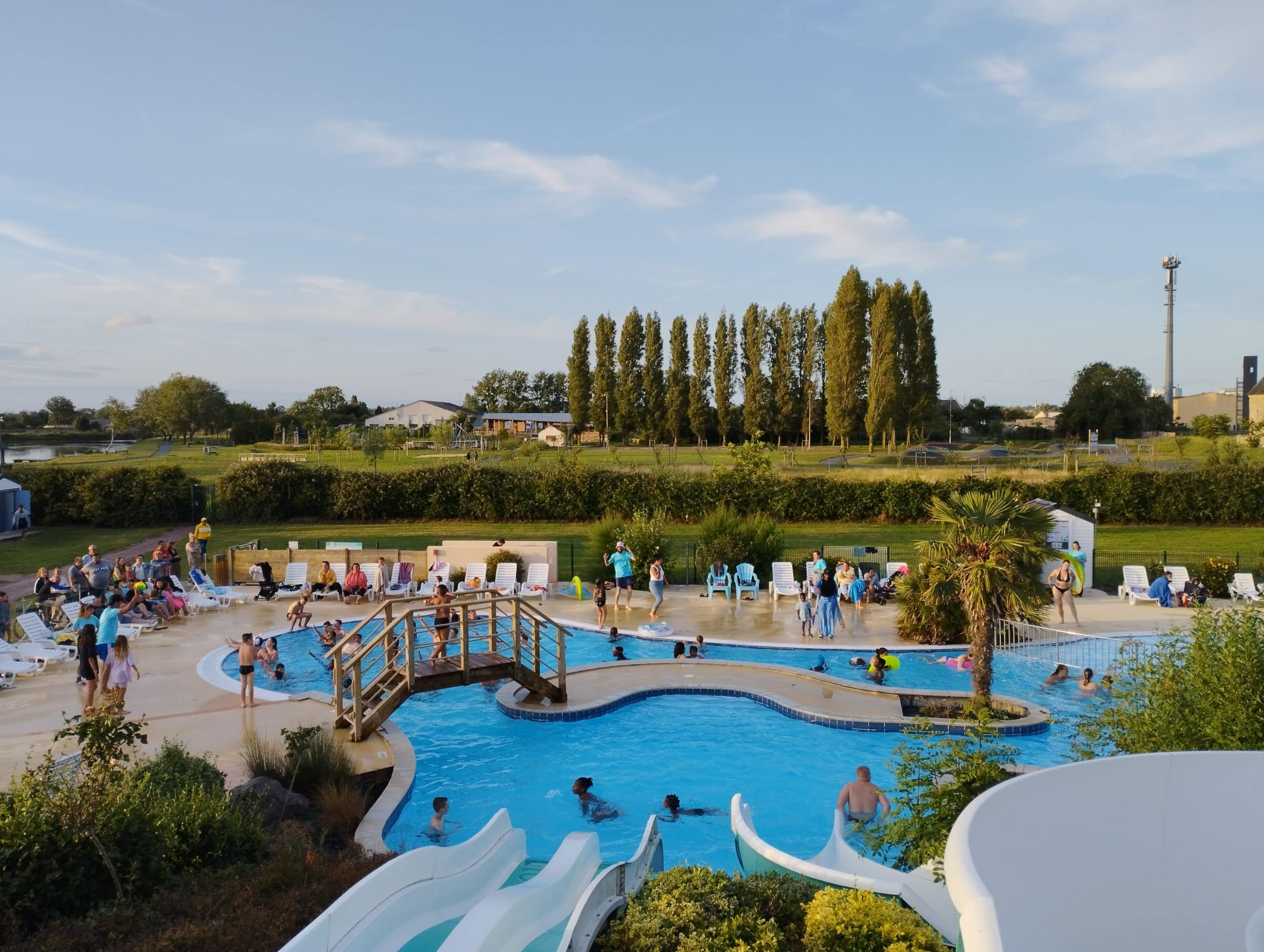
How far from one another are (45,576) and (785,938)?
664 inches

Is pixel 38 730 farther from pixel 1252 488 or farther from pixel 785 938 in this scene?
pixel 1252 488

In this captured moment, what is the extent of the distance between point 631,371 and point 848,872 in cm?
5967

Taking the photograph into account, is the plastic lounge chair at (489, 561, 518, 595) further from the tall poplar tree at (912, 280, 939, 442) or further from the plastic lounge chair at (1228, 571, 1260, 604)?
the tall poplar tree at (912, 280, 939, 442)

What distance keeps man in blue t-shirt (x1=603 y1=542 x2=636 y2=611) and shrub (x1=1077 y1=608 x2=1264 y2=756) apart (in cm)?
1111

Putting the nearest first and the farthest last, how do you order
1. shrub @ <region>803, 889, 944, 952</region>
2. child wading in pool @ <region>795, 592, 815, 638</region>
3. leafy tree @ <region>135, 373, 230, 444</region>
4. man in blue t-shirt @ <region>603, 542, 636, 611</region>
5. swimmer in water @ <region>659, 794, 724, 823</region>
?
shrub @ <region>803, 889, 944, 952</region> → swimmer in water @ <region>659, 794, 724, 823</region> → child wading in pool @ <region>795, 592, 815, 638</region> → man in blue t-shirt @ <region>603, 542, 636, 611</region> → leafy tree @ <region>135, 373, 230, 444</region>

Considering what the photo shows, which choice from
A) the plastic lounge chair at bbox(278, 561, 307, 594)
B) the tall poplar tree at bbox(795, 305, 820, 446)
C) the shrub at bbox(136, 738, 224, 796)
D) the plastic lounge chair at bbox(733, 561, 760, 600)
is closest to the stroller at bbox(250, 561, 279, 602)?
the plastic lounge chair at bbox(278, 561, 307, 594)

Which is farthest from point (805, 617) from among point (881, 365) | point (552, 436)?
point (552, 436)

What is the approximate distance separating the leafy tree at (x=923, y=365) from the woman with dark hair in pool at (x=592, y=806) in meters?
50.9

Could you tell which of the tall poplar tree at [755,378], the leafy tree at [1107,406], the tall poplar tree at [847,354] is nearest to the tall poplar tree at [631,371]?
the tall poplar tree at [755,378]

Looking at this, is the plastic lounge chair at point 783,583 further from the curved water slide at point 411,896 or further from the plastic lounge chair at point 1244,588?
the curved water slide at point 411,896

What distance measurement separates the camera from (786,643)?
1555 centimetres

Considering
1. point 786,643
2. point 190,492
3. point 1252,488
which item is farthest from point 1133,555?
point 190,492

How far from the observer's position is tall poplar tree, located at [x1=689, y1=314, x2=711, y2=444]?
212 ft

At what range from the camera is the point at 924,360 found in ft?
186
